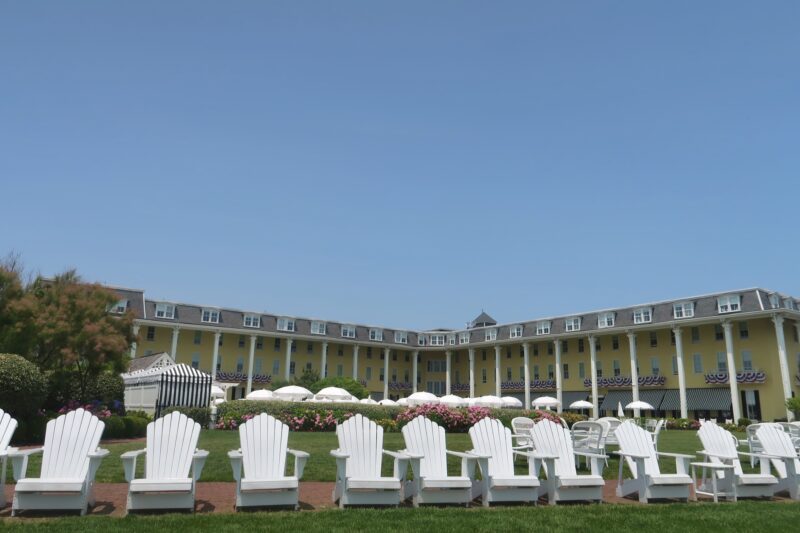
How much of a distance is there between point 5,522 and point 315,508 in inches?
125

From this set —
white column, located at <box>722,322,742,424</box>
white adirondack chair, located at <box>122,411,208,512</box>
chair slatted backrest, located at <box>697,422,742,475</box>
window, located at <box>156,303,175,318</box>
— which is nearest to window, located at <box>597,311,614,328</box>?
white column, located at <box>722,322,742,424</box>

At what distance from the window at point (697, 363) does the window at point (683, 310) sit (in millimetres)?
3322

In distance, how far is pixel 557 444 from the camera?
870 centimetres

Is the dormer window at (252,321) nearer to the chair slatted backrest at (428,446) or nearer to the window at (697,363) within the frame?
the window at (697,363)

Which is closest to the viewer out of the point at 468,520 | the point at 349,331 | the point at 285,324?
the point at 468,520

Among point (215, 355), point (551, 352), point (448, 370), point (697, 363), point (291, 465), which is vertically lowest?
point (291, 465)

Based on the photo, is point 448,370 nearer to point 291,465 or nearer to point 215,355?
point 215,355

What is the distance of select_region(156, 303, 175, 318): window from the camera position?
50.9 meters

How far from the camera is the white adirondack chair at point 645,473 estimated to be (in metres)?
8.23

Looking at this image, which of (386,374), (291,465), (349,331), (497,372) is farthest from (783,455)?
(386,374)

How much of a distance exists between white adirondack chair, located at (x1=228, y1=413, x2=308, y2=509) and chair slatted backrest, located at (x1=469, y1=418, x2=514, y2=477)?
245cm

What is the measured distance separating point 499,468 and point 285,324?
50383 millimetres

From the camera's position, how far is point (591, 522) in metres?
6.75

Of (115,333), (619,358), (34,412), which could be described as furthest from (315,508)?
(619,358)
